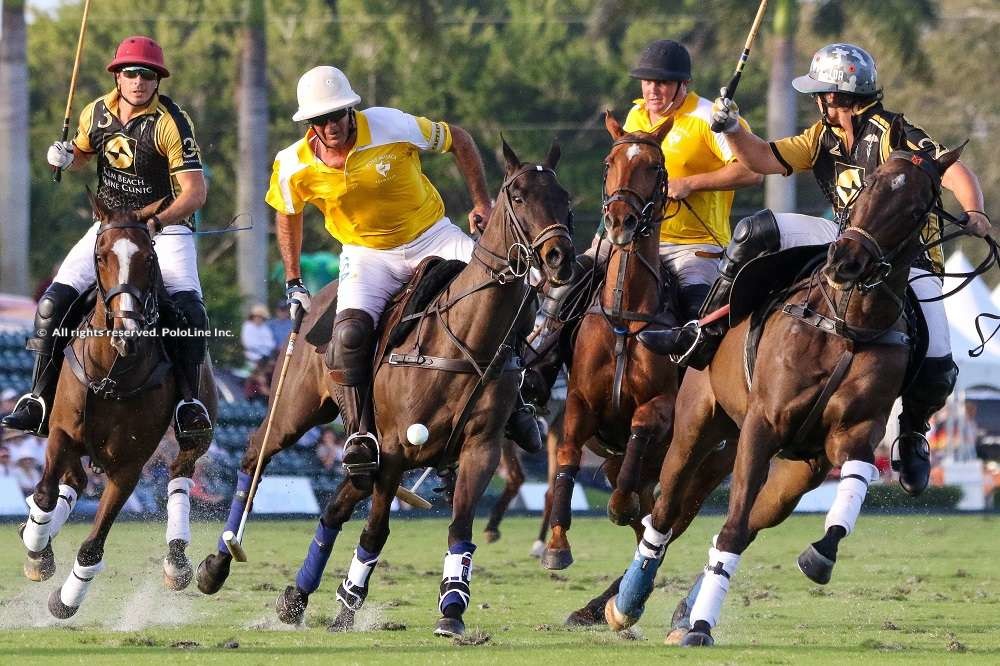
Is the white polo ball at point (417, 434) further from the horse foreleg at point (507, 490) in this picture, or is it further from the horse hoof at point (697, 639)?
the horse foreleg at point (507, 490)

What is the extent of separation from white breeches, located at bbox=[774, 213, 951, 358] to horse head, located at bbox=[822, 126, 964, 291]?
73 centimetres

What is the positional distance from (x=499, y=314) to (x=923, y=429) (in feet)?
6.92

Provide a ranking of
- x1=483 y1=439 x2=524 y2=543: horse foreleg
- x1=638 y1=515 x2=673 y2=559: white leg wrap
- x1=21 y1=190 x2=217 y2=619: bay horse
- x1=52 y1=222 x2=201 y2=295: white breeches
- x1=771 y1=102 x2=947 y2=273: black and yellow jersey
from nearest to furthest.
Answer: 1. x1=771 y1=102 x2=947 y2=273: black and yellow jersey
2. x1=638 y1=515 x2=673 y2=559: white leg wrap
3. x1=21 y1=190 x2=217 y2=619: bay horse
4. x1=52 y1=222 x2=201 y2=295: white breeches
5. x1=483 y1=439 x2=524 y2=543: horse foreleg

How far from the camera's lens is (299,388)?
1030 cm

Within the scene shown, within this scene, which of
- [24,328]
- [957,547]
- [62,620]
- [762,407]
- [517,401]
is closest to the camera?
[762,407]

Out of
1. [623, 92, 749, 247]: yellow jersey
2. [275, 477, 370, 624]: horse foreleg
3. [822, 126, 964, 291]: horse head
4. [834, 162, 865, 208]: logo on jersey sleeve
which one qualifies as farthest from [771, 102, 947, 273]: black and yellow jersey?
[275, 477, 370, 624]: horse foreleg

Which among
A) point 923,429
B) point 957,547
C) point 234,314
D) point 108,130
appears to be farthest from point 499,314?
point 234,314

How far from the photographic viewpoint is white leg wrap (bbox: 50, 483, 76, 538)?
1002 cm

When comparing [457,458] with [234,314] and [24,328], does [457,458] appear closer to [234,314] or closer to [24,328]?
[24,328]

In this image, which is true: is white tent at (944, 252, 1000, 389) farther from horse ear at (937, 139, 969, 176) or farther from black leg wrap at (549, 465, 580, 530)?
horse ear at (937, 139, 969, 176)

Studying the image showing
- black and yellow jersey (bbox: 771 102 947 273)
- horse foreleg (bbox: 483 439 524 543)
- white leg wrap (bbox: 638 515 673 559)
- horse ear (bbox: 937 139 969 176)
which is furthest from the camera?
horse foreleg (bbox: 483 439 524 543)

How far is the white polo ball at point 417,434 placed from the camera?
8.84 m

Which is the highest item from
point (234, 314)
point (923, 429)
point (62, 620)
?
point (923, 429)

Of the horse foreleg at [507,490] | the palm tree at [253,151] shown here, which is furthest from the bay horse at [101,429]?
the palm tree at [253,151]
